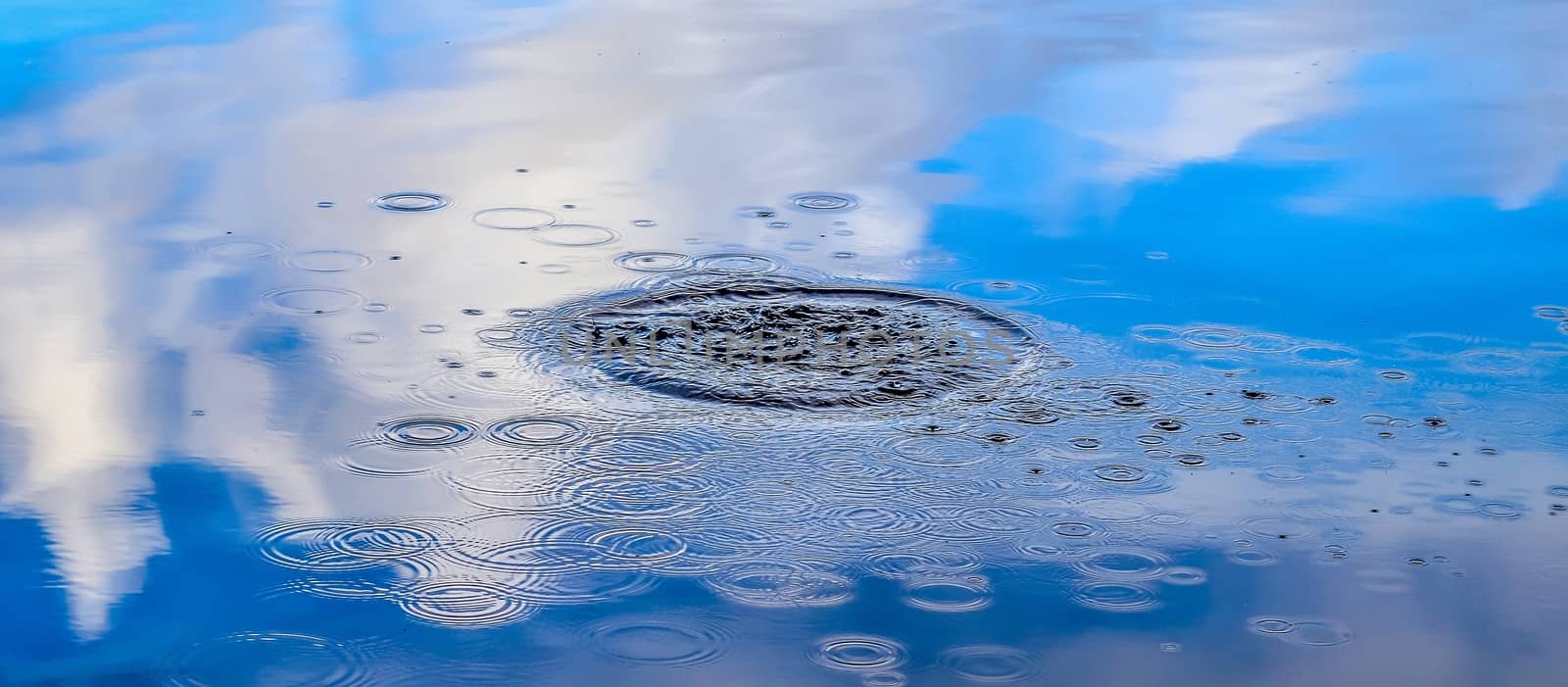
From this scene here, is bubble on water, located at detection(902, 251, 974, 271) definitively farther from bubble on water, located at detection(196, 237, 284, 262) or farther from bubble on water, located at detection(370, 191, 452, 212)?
bubble on water, located at detection(196, 237, 284, 262)

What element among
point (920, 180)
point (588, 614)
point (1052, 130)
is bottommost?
point (588, 614)

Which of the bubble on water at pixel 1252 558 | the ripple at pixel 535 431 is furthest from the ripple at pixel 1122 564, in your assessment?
the ripple at pixel 535 431

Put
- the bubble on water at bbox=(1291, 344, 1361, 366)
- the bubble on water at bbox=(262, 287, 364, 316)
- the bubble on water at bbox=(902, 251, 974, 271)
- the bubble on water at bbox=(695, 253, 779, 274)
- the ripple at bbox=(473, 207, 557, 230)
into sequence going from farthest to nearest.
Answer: the ripple at bbox=(473, 207, 557, 230) < the bubble on water at bbox=(902, 251, 974, 271) < the bubble on water at bbox=(695, 253, 779, 274) < the bubble on water at bbox=(262, 287, 364, 316) < the bubble on water at bbox=(1291, 344, 1361, 366)

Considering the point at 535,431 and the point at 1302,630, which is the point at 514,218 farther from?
the point at 1302,630

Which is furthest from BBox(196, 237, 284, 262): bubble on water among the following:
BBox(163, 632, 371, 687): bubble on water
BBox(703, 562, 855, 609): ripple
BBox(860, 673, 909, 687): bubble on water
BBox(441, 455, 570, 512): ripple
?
BBox(860, 673, 909, 687): bubble on water

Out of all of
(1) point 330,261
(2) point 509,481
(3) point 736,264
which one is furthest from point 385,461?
(3) point 736,264

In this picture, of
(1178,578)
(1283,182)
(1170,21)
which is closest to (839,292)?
(1178,578)

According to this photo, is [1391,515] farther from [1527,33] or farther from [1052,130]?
[1527,33]
